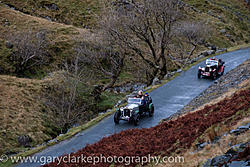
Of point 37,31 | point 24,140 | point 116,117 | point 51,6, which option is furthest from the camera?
point 51,6

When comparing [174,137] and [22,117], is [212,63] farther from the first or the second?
[174,137]

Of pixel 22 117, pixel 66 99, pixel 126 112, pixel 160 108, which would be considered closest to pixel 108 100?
pixel 66 99

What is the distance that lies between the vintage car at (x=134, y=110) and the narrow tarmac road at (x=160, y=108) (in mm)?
558

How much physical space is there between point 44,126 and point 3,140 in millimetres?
4797

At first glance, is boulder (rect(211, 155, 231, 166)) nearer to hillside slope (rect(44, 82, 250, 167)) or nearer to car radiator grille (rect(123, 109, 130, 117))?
hillside slope (rect(44, 82, 250, 167))

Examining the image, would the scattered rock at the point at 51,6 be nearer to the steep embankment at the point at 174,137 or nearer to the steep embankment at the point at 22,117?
the steep embankment at the point at 22,117

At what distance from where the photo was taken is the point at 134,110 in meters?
20.2

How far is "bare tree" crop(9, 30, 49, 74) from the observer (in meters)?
38.9

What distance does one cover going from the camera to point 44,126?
1027 inches

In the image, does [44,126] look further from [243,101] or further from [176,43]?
[176,43]

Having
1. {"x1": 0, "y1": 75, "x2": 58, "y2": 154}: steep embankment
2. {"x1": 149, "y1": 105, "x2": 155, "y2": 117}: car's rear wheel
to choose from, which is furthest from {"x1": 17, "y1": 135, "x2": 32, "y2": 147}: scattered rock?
{"x1": 149, "y1": 105, "x2": 155, "y2": 117}: car's rear wheel

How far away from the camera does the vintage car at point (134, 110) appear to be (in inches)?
790

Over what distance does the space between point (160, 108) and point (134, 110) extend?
14.6ft

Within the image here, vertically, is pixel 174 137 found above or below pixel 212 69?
below
